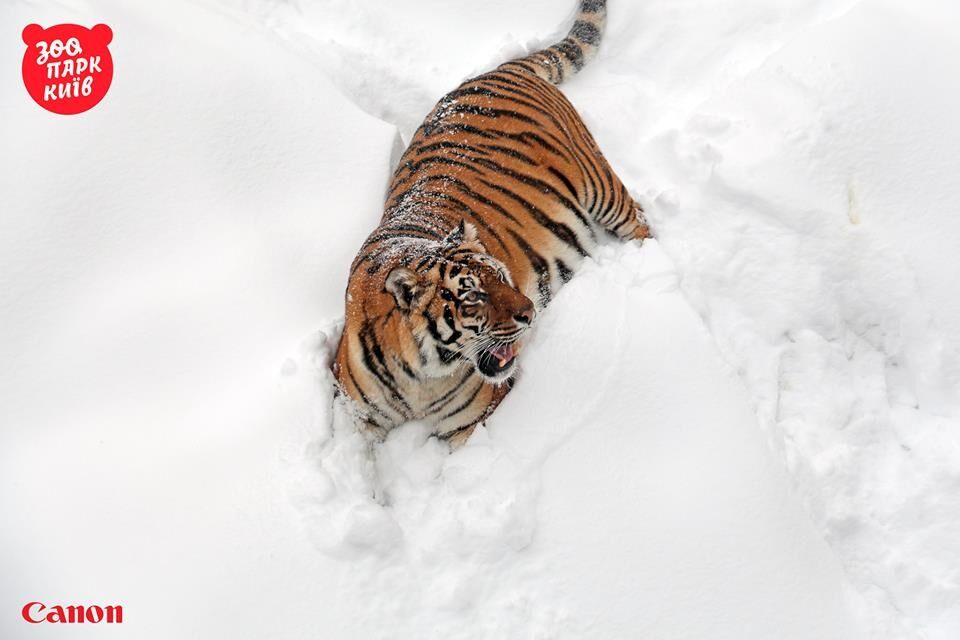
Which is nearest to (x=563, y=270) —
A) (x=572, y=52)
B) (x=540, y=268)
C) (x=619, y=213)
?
(x=540, y=268)

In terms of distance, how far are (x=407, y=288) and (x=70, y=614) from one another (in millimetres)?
1578

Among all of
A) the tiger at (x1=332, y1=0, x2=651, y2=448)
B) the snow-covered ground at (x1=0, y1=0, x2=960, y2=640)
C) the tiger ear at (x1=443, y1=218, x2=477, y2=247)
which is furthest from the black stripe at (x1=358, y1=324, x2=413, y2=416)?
the tiger ear at (x1=443, y1=218, x2=477, y2=247)

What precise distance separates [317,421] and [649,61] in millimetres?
2870

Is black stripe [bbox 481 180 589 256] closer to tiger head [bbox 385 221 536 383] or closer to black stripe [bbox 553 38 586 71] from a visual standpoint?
tiger head [bbox 385 221 536 383]

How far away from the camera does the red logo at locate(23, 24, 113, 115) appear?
11.6 ft

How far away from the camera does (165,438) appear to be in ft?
9.18

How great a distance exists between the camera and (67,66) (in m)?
3.65

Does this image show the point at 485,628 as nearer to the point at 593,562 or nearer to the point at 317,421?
the point at 593,562

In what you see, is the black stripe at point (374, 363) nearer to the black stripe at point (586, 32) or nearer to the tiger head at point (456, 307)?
the tiger head at point (456, 307)

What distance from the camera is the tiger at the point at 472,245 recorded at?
102 inches

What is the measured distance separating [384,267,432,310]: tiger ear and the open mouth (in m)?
0.33

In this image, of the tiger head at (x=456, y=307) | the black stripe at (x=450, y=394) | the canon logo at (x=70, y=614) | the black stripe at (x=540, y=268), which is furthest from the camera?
the black stripe at (x=540, y=268)

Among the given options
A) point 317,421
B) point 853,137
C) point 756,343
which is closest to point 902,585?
point 756,343

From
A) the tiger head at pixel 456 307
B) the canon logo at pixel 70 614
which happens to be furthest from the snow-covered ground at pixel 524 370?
the tiger head at pixel 456 307
